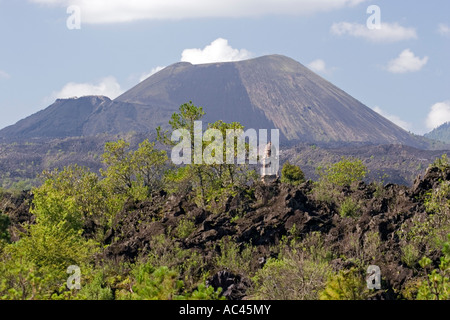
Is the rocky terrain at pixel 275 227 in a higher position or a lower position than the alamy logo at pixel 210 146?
lower

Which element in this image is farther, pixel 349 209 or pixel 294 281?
pixel 349 209

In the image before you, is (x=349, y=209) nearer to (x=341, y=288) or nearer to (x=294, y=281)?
(x=294, y=281)

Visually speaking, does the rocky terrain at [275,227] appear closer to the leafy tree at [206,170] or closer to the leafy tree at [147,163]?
the leafy tree at [206,170]

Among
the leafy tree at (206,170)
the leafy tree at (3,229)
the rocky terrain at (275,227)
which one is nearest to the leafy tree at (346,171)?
the leafy tree at (206,170)

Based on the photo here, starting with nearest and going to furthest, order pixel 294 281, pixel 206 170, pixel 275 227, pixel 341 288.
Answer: pixel 341 288 < pixel 294 281 < pixel 275 227 < pixel 206 170

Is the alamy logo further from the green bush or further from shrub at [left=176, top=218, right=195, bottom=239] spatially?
the green bush

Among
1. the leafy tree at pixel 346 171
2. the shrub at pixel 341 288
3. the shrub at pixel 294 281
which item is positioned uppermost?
the leafy tree at pixel 346 171

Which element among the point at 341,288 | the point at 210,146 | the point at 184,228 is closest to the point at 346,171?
the point at 210,146

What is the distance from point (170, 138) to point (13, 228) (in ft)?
57.0

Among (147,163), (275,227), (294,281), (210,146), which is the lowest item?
(294,281)

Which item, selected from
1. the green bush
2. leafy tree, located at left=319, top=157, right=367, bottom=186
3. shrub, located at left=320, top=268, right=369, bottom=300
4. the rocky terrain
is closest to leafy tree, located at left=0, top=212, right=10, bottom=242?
the rocky terrain

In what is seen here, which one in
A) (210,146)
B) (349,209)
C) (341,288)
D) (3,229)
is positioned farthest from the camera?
(210,146)

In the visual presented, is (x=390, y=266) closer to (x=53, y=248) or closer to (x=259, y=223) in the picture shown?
(x=259, y=223)

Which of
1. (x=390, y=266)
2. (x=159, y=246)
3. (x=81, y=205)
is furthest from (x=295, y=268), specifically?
(x=81, y=205)
